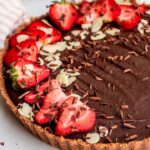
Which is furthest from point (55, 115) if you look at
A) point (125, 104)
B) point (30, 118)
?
point (125, 104)

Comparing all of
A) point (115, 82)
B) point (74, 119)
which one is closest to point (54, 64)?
point (115, 82)

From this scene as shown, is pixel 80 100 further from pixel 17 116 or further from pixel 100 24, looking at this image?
pixel 100 24

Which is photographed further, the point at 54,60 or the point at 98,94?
the point at 54,60

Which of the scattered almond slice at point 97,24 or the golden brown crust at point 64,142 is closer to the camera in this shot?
the golden brown crust at point 64,142

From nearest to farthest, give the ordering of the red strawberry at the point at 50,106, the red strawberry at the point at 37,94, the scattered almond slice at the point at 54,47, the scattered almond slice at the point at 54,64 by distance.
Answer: the red strawberry at the point at 50,106
the red strawberry at the point at 37,94
the scattered almond slice at the point at 54,64
the scattered almond slice at the point at 54,47

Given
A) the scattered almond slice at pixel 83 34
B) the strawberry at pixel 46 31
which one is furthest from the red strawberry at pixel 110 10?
the strawberry at pixel 46 31

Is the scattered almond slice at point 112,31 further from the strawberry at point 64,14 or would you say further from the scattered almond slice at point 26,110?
the scattered almond slice at point 26,110

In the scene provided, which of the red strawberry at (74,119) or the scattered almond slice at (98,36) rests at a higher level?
the scattered almond slice at (98,36)
